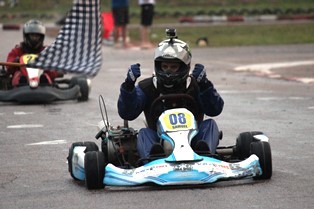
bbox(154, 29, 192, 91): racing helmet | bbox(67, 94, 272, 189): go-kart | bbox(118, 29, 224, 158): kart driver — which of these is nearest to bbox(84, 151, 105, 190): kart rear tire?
bbox(67, 94, 272, 189): go-kart

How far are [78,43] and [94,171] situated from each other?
97 cm

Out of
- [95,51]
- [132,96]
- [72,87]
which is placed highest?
[95,51]

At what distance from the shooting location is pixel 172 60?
9.11 m

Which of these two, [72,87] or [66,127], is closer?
[66,127]

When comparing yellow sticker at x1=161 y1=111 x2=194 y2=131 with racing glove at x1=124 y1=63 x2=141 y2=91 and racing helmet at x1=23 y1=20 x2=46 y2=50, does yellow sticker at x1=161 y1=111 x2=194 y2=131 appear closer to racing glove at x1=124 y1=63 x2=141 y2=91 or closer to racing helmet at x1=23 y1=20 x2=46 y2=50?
racing glove at x1=124 y1=63 x2=141 y2=91

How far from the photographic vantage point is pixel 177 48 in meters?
9.16

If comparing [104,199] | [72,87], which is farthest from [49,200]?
[72,87]

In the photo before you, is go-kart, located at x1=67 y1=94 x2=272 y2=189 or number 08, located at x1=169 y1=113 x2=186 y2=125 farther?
number 08, located at x1=169 y1=113 x2=186 y2=125

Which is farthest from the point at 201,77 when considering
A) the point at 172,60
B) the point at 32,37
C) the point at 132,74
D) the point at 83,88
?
the point at 32,37

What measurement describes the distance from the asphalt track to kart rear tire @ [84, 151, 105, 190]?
0.07 meters

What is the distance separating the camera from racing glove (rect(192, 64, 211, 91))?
9000 mm

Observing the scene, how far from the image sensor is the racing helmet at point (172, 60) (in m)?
9.12

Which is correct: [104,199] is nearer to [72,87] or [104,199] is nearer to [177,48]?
[177,48]

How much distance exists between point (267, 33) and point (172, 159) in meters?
23.4
